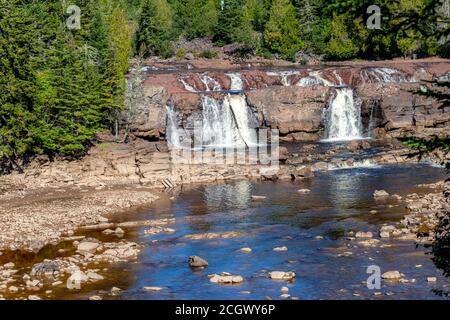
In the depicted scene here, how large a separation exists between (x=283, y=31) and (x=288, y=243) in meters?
80.0

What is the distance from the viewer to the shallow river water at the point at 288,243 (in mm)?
26672

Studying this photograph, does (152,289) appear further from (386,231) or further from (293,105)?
(293,105)

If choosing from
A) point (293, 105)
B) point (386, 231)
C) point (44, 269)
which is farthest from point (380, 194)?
point (293, 105)

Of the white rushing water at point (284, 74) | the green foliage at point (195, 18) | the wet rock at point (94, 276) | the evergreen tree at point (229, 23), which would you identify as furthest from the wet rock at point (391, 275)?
the green foliage at point (195, 18)

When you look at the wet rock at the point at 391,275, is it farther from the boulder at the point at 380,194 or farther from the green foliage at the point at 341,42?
the green foliage at the point at 341,42

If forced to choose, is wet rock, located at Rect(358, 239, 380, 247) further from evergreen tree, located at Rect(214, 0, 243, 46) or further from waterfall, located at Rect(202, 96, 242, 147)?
evergreen tree, located at Rect(214, 0, 243, 46)

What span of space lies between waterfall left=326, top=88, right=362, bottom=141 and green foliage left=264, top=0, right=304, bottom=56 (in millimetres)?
Answer: 40475

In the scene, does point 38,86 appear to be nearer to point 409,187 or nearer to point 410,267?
point 409,187

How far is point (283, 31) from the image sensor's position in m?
109

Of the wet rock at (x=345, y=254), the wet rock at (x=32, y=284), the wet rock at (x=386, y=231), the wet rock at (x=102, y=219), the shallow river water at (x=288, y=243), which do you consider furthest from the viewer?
the wet rock at (x=102, y=219)

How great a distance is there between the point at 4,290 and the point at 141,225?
12.1m

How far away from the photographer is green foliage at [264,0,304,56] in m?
107

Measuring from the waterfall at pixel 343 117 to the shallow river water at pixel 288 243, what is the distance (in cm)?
1618

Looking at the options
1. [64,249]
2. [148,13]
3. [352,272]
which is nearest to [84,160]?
[64,249]
